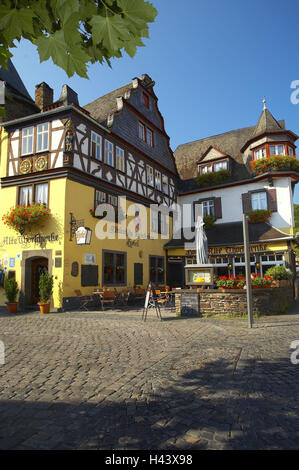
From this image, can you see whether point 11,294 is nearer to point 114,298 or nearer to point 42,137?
point 114,298

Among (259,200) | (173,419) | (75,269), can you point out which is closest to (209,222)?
(259,200)

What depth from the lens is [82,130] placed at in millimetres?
14734

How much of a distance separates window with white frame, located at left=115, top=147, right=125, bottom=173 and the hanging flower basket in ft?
16.8

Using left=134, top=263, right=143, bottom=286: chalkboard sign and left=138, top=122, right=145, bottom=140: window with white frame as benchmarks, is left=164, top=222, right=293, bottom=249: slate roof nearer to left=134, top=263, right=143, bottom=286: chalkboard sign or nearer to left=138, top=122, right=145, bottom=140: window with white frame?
left=134, top=263, right=143, bottom=286: chalkboard sign

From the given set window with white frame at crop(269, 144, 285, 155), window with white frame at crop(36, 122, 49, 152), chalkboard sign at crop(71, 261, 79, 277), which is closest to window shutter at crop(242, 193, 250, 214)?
window with white frame at crop(269, 144, 285, 155)

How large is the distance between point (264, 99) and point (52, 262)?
19.3 metres

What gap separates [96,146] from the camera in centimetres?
1561

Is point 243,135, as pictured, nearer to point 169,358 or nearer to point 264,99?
point 264,99

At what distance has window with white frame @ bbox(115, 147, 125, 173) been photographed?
17111 mm

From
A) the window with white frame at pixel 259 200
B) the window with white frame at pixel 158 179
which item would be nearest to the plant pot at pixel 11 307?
the window with white frame at pixel 158 179

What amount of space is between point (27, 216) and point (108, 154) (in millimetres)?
5577

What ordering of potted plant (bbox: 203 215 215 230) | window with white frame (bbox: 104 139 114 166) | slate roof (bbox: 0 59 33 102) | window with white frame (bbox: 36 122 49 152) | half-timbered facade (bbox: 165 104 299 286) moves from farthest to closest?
1. potted plant (bbox: 203 215 215 230)
2. half-timbered facade (bbox: 165 104 299 286)
3. slate roof (bbox: 0 59 33 102)
4. window with white frame (bbox: 104 139 114 166)
5. window with white frame (bbox: 36 122 49 152)

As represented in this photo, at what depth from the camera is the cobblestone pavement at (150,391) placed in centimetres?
280

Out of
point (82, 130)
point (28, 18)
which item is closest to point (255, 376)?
point (28, 18)
